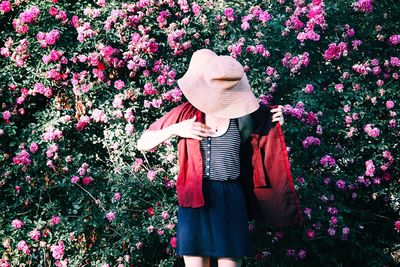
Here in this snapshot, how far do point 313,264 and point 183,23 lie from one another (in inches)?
83.0

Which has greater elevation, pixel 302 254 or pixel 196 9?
pixel 196 9

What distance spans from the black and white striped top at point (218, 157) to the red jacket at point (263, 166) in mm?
126

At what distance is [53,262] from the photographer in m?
3.87

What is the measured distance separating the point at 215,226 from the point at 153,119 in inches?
67.4

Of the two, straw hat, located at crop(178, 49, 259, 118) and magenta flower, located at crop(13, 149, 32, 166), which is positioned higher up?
straw hat, located at crop(178, 49, 259, 118)

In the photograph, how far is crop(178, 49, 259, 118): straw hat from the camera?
2.58m

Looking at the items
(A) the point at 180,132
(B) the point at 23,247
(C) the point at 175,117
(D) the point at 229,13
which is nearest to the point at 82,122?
(B) the point at 23,247

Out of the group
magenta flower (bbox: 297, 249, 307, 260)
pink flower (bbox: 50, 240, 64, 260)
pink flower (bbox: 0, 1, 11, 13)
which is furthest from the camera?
pink flower (bbox: 0, 1, 11, 13)

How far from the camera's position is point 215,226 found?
102 inches

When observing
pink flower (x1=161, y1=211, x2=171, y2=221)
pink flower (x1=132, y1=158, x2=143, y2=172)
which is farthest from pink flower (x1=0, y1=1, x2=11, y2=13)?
pink flower (x1=161, y1=211, x2=171, y2=221)

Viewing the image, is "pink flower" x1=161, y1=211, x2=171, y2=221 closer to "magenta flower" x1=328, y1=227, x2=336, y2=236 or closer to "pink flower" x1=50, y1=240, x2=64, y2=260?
"pink flower" x1=50, y1=240, x2=64, y2=260

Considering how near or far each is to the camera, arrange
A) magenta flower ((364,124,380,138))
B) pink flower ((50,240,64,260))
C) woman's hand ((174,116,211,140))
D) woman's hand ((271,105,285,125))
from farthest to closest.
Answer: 1. magenta flower ((364,124,380,138))
2. pink flower ((50,240,64,260))
3. woman's hand ((271,105,285,125))
4. woman's hand ((174,116,211,140))

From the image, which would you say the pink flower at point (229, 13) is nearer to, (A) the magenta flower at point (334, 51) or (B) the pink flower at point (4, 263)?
(A) the magenta flower at point (334, 51)

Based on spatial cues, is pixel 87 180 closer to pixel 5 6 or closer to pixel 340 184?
pixel 5 6
